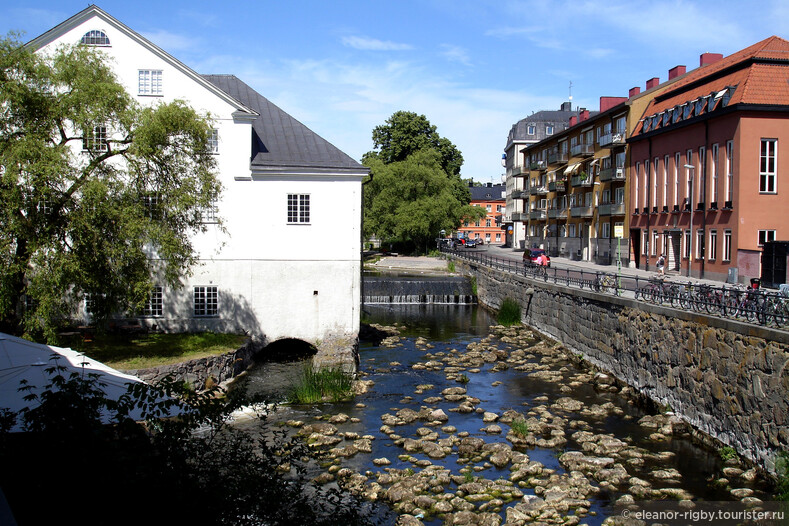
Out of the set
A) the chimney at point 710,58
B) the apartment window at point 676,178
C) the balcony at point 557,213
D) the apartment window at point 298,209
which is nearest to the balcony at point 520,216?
the balcony at point 557,213

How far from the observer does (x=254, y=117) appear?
25.7 m

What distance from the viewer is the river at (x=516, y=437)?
1402 cm

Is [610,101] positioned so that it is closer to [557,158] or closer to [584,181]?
[557,158]

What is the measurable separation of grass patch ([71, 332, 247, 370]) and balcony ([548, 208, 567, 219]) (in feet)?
158

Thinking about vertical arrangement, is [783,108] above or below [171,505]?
above

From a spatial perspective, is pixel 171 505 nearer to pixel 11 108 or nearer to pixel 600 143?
pixel 11 108

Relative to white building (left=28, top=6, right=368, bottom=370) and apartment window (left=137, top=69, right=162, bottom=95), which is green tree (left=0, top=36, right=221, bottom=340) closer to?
apartment window (left=137, top=69, right=162, bottom=95)

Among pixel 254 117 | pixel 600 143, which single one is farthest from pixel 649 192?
pixel 254 117

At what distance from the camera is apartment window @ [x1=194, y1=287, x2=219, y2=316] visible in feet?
85.1

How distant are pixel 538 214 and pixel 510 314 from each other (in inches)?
1492

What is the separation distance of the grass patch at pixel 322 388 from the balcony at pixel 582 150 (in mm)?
44529

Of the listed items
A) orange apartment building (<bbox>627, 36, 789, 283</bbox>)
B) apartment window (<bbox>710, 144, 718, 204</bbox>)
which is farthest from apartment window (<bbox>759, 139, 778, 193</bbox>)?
apartment window (<bbox>710, 144, 718, 204</bbox>)

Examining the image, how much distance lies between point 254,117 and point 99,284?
10023 millimetres

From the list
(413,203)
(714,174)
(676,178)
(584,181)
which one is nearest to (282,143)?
(714,174)
